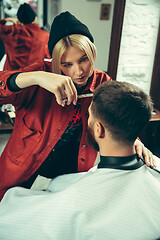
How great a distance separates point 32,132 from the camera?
1.31 m

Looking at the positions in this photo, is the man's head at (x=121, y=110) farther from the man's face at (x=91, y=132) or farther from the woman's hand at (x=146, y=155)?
the woman's hand at (x=146, y=155)

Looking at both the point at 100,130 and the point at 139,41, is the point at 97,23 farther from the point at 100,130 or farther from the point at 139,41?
the point at 100,130

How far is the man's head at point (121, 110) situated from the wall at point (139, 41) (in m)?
1.80

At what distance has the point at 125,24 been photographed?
2555 mm

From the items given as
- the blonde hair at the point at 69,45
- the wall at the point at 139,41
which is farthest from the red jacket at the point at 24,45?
the blonde hair at the point at 69,45

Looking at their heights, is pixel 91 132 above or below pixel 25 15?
below

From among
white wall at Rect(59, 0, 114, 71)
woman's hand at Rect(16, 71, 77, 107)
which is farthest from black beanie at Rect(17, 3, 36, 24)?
woman's hand at Rect(16, 71, 77, 107)

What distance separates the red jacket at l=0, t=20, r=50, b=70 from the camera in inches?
105

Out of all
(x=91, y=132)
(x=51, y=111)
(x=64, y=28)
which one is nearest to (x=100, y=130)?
(x=91, y=132)

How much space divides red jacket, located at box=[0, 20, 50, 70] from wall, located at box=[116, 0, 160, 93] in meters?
0.90

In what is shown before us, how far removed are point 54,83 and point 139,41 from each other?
1.96 m

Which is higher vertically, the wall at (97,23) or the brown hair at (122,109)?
the wall at (97,23)

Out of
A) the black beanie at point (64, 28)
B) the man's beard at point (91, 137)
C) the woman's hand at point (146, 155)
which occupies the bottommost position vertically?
the woman's hand at point (146, 155)

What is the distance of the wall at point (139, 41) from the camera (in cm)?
253
